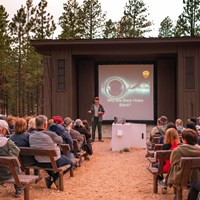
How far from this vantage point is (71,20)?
34188 mm

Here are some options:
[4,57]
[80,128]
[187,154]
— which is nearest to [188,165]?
[187,154]

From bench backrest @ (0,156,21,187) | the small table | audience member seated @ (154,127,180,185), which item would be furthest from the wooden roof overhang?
bench backrest @ (0,156,21,187)

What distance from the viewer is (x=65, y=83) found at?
50.6 ft

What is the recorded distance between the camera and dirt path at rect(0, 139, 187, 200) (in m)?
5.86

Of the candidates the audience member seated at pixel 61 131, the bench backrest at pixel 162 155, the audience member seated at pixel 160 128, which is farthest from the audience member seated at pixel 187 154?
the audience member seated at pixel 160 128

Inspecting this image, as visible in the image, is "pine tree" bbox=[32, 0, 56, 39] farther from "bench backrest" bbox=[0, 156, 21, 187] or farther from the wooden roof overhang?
"bench backrest" bbox=[0, 156, 21, 187]

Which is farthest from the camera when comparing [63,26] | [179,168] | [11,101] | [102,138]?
[11,101]

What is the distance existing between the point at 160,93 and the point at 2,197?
13.0m

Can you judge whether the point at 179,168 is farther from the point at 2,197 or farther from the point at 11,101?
the point at 11,101

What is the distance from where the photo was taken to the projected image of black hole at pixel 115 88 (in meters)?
17.9

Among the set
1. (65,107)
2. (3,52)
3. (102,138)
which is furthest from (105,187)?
(3,52)

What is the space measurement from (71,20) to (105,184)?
1131 inches

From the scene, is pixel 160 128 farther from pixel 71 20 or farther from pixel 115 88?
pixel 71 20

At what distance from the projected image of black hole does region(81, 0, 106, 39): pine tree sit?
18.1 metres
